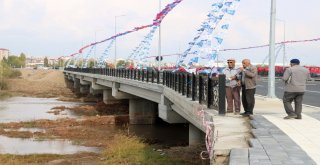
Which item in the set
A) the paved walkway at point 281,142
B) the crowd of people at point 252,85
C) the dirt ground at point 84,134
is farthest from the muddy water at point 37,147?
the paved walkway at point 281,142

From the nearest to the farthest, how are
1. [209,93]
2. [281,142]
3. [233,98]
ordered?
[281,142], [233,98], [209,93]

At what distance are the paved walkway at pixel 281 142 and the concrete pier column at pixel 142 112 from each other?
22797 mm

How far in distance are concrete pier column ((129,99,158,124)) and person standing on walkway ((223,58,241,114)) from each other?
72.1 feet

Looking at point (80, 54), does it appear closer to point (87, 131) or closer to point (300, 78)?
point (87, 131)

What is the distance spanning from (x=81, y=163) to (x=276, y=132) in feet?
34.1

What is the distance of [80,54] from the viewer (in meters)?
103

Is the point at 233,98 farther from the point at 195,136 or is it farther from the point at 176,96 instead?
the point at 195,136

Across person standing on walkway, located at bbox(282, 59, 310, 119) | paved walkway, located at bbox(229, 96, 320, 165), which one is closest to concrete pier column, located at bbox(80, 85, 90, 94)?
paved walkway, located at bbox(229, 96, 320, 165)

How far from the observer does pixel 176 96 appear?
706 inches

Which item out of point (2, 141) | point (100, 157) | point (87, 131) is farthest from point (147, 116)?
point (100, 157)

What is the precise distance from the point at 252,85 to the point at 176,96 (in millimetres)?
→ 6093

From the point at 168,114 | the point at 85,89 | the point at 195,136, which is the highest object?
the point at 168,114

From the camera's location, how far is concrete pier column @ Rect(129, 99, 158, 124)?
3445cm

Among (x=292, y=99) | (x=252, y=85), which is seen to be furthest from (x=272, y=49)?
(x=292, y=99)
